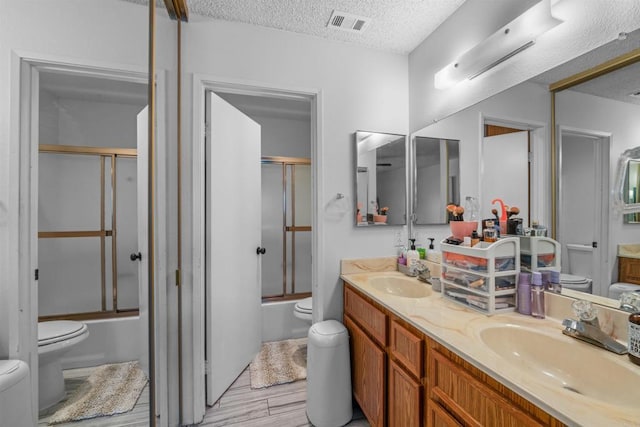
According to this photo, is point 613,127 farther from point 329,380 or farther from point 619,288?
point 329,380

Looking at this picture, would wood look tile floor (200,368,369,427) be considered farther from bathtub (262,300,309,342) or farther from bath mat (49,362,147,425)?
bath mat (49,362,147,425)

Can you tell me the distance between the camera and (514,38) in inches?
48.9

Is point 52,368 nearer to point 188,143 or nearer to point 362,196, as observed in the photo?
point 188,143

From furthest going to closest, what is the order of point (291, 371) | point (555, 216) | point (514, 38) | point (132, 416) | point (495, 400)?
point (291, 371)
point (514, 38)
point (555, 216)
point (132, 416)
point (495, 400)

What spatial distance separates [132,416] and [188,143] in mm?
1349

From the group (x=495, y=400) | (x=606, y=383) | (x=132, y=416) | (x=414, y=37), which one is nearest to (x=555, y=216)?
(x=606, y=383)

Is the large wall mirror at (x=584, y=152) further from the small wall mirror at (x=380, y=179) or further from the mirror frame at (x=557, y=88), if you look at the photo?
the small wall mirror at (x=380, y=179)

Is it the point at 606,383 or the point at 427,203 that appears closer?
the point at 606,383

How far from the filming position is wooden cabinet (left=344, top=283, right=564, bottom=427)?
29.1 inches

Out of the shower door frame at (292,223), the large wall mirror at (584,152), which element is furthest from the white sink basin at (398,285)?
the shower door frame at (292,223)

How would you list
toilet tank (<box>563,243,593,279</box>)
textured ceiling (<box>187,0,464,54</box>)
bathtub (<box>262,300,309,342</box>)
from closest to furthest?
toilet tank (<box>563,243,593,279</box>) → textured ceiling (<box>187,0,464,54</box>) → bathtub (<box>262,300,309,342</box>)

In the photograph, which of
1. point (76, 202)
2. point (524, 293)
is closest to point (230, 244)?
point (76, 202)

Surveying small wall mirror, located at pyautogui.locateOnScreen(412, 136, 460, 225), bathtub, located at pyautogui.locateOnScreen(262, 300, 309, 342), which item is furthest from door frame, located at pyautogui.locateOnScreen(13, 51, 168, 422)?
bathtub, located at pyautogui.locateOnScreen(262, 300, 309, 342)

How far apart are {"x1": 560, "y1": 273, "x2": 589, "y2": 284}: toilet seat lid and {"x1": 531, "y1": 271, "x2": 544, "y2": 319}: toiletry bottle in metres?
0.10
